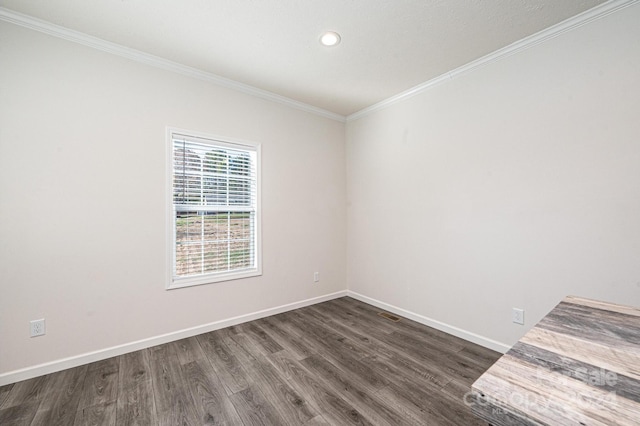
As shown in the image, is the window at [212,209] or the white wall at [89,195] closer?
the white wall at [89,195]

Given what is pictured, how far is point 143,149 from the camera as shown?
8.66 feet

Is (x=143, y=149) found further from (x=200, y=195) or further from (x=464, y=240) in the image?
(x=464, y=240)

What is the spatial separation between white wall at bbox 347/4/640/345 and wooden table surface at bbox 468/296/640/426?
1425 mm

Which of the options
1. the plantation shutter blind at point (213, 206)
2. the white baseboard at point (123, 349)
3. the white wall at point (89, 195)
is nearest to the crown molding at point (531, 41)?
the white wall at point (89, 195)

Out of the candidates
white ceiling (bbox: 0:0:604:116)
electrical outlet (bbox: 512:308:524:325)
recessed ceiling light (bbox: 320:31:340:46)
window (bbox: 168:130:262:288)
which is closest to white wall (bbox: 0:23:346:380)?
window (bbox: 168:130:262:288)

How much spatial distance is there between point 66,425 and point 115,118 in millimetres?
2323

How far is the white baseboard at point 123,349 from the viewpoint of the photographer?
2133mm

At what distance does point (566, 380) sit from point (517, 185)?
2196 millimetres

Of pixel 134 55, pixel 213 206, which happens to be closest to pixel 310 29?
pixel 134 55

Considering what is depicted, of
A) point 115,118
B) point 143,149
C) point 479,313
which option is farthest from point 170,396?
point 479,313

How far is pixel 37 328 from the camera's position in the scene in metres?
2.19

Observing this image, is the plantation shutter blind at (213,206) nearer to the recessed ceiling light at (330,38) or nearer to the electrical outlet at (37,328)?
the electrical outlet at (37,328)

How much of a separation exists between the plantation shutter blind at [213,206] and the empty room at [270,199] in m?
0.02

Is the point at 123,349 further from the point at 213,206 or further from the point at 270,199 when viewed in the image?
the point at 270,199
